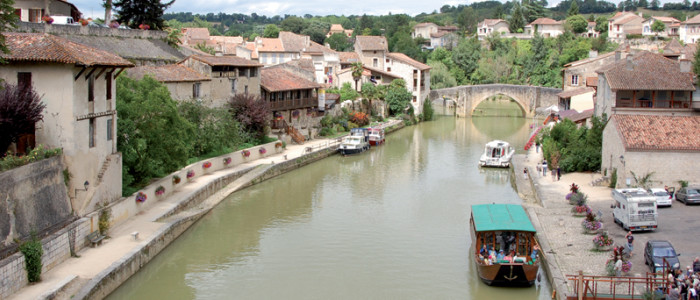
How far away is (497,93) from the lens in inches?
3083

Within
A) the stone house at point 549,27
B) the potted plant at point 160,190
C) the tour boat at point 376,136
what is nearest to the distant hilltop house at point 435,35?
the stone house at point 549,27

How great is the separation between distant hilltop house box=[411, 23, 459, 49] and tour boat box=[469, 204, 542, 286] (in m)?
95.9

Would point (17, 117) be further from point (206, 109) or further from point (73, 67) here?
point (206, 109)

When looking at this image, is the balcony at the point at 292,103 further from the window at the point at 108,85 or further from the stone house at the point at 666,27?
the stone house at the point at 666,27

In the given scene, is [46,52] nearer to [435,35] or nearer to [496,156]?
[496,156]

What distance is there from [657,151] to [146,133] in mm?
21294

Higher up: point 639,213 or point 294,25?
point 294,25

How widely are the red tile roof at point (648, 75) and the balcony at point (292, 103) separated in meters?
21.9

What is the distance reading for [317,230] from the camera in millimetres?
28797

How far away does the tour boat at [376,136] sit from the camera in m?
54.1

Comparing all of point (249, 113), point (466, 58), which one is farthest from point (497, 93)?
point (249, 113)

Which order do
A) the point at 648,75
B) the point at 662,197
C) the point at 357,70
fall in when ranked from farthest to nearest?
the point at 357,70
the point at 648,75
the point at 662,197

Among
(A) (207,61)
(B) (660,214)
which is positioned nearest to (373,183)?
(A) (207,61)

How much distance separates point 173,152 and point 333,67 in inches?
1716
